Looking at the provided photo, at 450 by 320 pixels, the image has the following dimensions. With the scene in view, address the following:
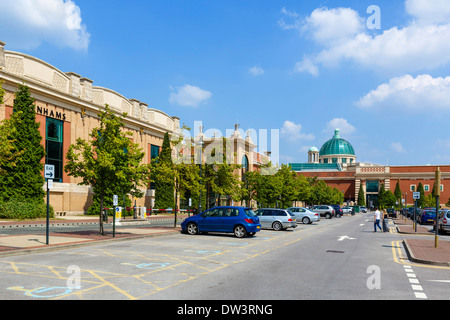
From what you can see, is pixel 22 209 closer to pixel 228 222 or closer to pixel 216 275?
pixel 228 222

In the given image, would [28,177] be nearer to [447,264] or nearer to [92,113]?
[92,113]

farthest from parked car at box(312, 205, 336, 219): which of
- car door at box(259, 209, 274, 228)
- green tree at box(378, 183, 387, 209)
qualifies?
green tree at box(378, 183, 387, 209)

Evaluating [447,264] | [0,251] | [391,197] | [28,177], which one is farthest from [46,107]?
[391,197]

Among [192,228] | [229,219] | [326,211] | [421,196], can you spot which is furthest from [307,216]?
[421,196]

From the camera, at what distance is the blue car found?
21.4 metres

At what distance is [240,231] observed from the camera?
2138 centimetres

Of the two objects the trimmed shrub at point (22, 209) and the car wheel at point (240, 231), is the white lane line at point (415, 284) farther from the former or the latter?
the trimmed shrub at point (22, 209)

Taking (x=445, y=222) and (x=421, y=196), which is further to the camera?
(x=421, y=196)

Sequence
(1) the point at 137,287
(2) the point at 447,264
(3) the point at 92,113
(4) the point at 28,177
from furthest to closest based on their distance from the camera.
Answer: (3) the point at 92,113 → (4) the point at 28,177 → (2) the point at 447,264 → (1) the point at 137,287

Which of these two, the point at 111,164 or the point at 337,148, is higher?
the point at 337,148

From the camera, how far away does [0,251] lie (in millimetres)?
13453

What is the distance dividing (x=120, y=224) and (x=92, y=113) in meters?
18.0

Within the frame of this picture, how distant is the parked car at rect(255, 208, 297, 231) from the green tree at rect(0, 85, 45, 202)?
19.4 m

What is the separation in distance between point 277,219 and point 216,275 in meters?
18.2
